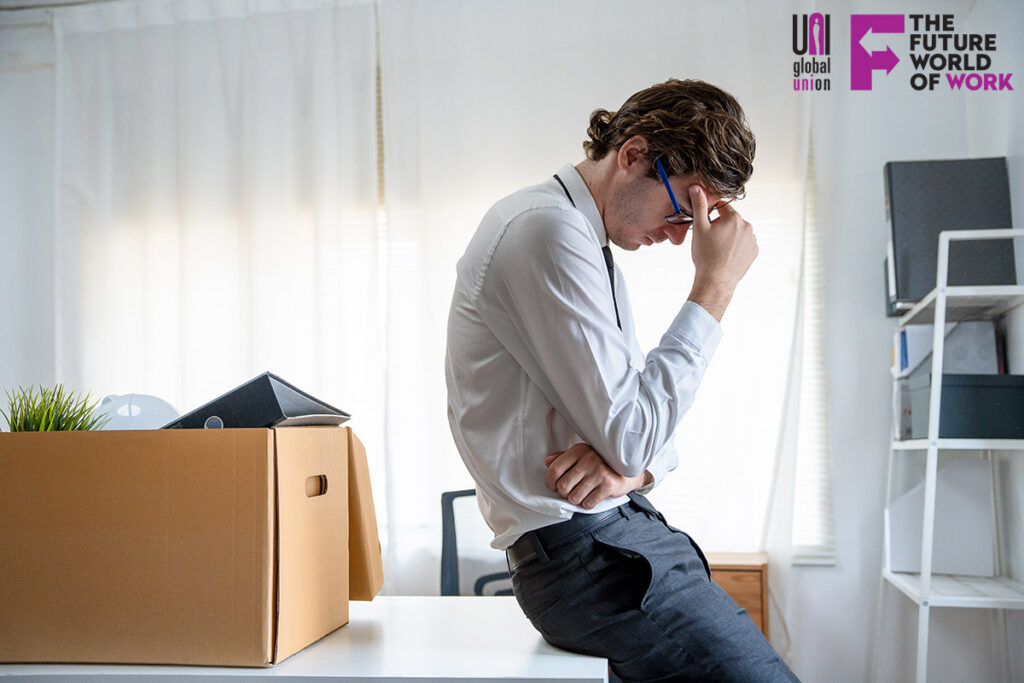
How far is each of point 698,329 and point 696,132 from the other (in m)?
0.30

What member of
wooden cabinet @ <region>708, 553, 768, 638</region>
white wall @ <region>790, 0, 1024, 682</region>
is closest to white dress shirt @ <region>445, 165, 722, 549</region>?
wooden cabinet @ <region>708, 553, 768, 638</region>

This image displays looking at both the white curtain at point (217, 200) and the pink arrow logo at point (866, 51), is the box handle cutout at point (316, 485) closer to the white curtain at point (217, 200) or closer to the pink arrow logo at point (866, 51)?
the white curtain at point (217, 200)

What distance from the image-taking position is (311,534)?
104 cm

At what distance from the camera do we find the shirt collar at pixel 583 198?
1.24 metres

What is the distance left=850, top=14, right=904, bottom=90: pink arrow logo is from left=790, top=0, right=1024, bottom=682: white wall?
32mm

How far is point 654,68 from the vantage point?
3.01 meters

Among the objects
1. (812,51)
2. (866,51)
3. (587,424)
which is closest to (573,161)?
(812,51)

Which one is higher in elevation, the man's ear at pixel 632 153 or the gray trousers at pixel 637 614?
the man's ear at pixel 632 153

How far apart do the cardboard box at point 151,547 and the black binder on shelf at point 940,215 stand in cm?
218

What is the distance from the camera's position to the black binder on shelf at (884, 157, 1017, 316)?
95.7 inches

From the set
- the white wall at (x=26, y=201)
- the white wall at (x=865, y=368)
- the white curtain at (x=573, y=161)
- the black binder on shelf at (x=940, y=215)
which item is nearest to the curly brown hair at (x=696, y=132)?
the black binder on shelf at (x=940, y=215)

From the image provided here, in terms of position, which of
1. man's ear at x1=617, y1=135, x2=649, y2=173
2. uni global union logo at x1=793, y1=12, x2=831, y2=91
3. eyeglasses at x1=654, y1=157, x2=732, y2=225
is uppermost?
uni global union logo at x1=793, y1=12, x2=831, y2=91

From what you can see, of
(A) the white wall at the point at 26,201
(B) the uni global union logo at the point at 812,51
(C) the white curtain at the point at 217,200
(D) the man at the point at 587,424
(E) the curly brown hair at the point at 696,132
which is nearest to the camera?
(D) the man at the point at 587,424

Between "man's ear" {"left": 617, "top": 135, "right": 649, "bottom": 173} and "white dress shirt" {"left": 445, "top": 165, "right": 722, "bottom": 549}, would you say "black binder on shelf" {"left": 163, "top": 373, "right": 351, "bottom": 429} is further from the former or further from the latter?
"man's ear" {"left": 617, "top": 135, "right": 649, "bottom": 173}
